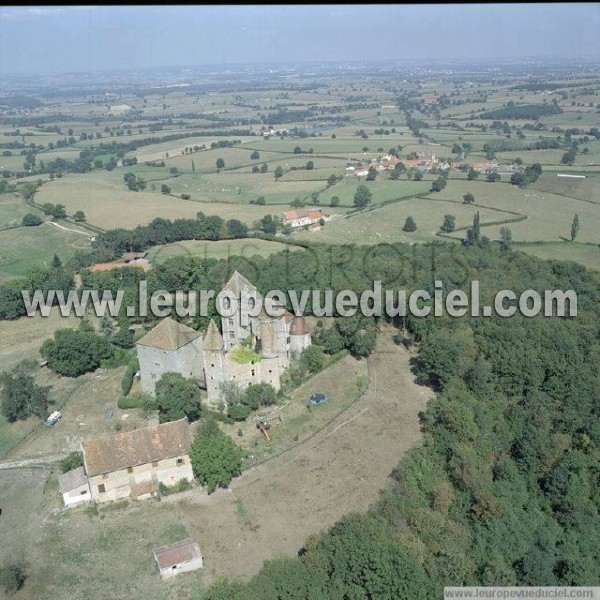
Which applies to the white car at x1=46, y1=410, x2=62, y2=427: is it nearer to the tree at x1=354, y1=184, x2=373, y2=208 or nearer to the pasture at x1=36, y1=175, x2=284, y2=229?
the pasture at x1=36, y1=175, x2=284, y2=229

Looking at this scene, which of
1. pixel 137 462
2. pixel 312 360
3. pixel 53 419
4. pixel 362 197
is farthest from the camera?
pixel 362 197

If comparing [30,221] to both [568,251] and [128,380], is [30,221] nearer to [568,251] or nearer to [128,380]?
[128,380]

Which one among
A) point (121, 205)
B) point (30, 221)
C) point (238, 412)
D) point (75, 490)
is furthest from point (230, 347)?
point (121, 205)

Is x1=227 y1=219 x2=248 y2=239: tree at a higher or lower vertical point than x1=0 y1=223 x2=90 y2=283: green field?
higher

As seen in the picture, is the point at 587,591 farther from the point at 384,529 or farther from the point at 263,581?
the point at 263,581

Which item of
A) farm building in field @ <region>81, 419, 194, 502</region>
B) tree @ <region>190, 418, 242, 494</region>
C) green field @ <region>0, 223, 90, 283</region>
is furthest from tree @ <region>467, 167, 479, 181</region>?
farm building in field @ <region>81, 419, 194, 502</region>
